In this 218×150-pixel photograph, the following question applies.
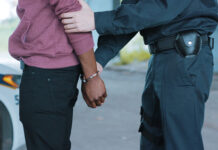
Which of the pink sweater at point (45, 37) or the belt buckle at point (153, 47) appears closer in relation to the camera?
the pink sweater at point (45, 37)

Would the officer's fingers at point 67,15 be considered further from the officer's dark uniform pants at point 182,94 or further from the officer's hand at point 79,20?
the officer's dark uniform pants at point 182,94

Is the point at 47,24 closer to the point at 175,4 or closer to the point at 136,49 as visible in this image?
the point at 175,4

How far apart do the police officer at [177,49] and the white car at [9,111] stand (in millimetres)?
1118

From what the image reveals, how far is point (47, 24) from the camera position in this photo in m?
1.46

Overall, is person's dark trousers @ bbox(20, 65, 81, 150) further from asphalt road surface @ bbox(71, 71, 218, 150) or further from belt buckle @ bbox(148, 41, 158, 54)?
asphalt road surface @ bbox(71, 71, 218, 150)

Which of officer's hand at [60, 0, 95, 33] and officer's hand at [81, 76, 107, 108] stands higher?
officer's hand at [60, 0, 95, 33]

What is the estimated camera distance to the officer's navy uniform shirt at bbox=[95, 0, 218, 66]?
1.59m

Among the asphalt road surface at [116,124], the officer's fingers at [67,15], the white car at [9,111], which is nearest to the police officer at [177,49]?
the officer's fingers at [67,15]

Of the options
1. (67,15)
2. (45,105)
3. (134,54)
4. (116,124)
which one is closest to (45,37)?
(67,15)

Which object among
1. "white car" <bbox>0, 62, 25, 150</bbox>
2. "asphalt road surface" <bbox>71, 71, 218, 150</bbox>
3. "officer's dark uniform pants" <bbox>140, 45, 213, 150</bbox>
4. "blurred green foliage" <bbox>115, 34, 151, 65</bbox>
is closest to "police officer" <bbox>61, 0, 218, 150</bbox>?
"officer's dark uniform pants" <bbox>140, 45, 213, 150</bbox>

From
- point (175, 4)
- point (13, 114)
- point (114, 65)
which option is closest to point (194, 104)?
point (175, 4)

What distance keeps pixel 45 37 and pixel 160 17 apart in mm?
550

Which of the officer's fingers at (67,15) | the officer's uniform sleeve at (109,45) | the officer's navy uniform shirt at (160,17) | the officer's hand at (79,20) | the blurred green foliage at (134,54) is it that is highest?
the officer's fingers at (67,15)

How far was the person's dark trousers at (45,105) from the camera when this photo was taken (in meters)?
1.46
